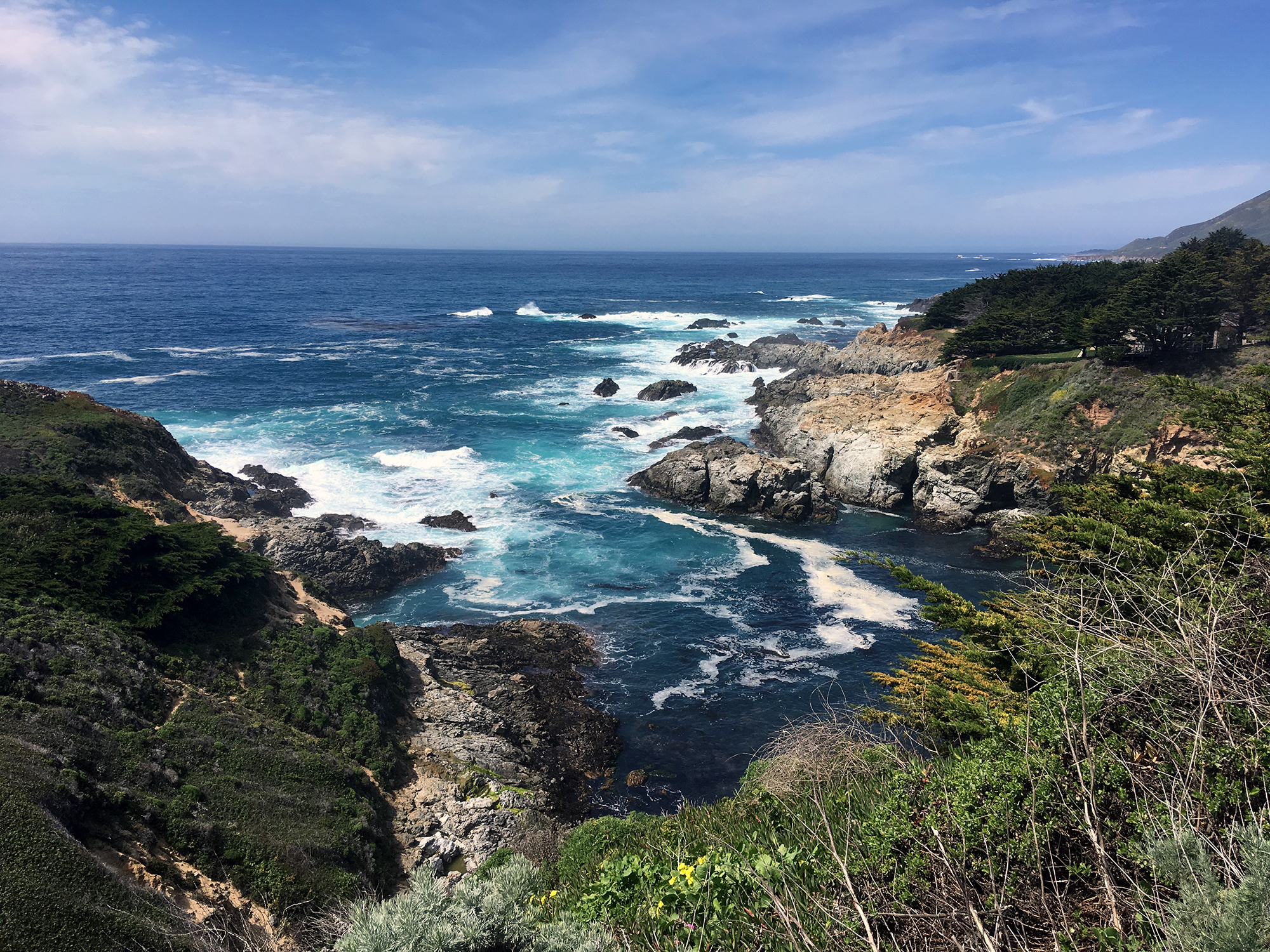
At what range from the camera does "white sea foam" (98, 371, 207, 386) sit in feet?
185

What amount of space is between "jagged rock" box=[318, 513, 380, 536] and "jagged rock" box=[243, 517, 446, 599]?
8.29 feet

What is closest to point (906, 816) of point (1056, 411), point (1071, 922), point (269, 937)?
point (1071, 922)

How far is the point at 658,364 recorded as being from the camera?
234ft

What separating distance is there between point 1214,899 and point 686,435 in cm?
4224

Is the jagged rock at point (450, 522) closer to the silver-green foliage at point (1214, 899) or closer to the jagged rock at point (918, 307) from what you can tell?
the silver-green foliage at point (1214, 899)

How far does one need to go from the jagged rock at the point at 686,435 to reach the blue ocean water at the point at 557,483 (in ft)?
3.39

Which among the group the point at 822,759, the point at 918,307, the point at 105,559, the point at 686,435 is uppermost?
the point at 918,307

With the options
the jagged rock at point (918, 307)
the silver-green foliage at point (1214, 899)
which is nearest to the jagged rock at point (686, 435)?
the silver-green foliage at point (1214, 899)

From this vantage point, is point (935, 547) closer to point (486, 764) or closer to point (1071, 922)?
point (486, 764)

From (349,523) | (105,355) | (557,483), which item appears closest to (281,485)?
(349,523)

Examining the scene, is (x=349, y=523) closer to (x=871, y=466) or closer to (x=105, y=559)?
(x=105, y=559)

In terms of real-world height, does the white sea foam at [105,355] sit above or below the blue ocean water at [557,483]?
above

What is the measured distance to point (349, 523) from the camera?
32.1m

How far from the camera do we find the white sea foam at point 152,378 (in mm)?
56438
